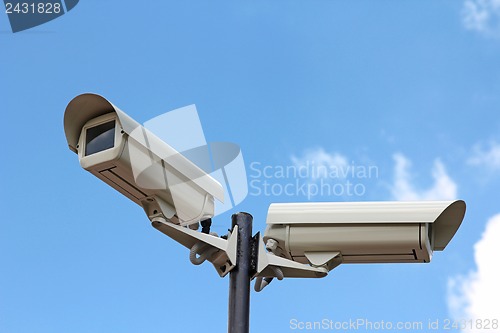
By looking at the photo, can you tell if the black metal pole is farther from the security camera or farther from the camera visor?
the camera visor

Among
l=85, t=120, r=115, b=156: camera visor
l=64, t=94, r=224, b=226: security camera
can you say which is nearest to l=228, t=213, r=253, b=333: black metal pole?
l=64, t=94, r=224, b=226: security camera

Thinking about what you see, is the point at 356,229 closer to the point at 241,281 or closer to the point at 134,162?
the point at 241,281

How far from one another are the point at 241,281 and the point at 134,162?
2.18 ft

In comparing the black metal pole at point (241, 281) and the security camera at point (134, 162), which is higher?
the security camera at point (134, 162)

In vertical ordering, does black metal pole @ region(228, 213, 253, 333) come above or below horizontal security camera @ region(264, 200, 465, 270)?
below

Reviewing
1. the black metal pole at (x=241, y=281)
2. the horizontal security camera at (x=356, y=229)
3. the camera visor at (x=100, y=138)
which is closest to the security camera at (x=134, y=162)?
the camera visor at (x=100, y=138)

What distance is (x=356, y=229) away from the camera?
4480mm

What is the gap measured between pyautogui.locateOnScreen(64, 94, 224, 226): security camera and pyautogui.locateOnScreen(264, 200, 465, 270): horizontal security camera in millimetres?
406

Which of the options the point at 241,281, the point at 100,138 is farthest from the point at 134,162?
the point at 241,281

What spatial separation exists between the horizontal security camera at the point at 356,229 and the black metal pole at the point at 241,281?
0.65ft

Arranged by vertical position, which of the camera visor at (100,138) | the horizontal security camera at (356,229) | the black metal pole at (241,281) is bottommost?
the black metal pole at (241,281)

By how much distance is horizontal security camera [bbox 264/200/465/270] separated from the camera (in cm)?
444

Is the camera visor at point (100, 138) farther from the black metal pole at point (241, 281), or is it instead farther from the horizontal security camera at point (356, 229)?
the horizontal security camera at point (356, 229)

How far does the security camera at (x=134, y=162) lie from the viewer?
4.04 meters
